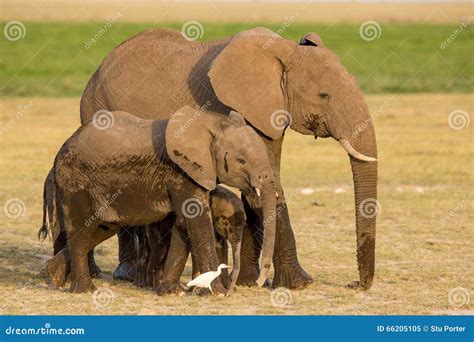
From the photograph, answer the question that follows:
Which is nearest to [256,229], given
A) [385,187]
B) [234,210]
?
[234,210]

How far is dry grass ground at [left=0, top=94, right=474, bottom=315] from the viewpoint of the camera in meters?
11.6

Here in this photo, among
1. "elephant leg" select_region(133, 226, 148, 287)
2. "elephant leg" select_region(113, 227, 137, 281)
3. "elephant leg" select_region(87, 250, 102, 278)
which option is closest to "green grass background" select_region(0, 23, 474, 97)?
"elephant leg" select_region(113, 227, 137, 281)

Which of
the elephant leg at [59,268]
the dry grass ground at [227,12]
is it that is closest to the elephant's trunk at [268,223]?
the elephant leg at [59,268]

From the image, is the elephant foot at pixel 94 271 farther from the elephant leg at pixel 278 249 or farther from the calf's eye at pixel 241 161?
the calf's eye at pixel 241 161

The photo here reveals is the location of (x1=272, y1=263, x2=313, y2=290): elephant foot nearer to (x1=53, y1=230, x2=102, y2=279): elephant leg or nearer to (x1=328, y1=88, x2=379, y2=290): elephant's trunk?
(x1=328, y1=88, x2=379, y2=290): elephant's trunk

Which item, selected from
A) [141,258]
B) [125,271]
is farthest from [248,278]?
[125,271]

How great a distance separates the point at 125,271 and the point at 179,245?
1478 mm

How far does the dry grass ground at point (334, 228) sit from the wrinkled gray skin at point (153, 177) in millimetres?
530

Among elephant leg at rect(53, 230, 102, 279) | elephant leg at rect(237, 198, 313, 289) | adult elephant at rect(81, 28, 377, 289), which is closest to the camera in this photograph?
adult elephant at rect(81, 28, 377, 289)

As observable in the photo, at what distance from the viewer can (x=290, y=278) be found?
12.5m

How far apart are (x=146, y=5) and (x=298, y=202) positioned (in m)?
85.0

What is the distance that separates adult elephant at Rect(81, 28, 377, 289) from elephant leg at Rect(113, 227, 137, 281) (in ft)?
3.74

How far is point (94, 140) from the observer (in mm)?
11836

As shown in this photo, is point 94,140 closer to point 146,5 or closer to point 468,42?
point 468,42
